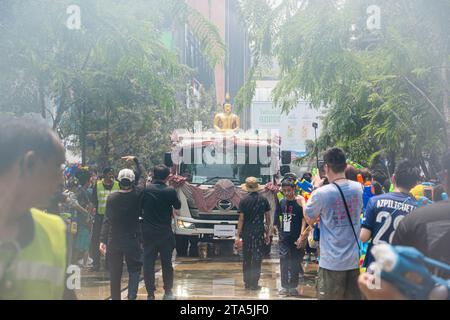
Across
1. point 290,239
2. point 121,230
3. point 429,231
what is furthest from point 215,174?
point 429,231

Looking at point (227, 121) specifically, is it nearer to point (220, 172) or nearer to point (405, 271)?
point (220, 172)

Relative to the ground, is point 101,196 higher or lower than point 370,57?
lower

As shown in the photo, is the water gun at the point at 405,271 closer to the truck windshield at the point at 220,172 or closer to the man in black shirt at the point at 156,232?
the man in black shirt at the point at 156,232

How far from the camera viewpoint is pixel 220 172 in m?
16.1

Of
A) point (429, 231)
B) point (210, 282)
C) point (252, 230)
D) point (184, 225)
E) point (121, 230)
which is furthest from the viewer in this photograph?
point (184, 225)

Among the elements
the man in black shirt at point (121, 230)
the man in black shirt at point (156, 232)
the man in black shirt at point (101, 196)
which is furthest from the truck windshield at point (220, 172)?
the man in black shirt at point (121, 230)

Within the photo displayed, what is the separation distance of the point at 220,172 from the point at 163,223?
6.54 m

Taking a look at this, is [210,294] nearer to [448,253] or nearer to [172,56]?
[172,56]

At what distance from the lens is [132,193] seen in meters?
8.98

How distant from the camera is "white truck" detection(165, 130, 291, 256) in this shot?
15.4 m
